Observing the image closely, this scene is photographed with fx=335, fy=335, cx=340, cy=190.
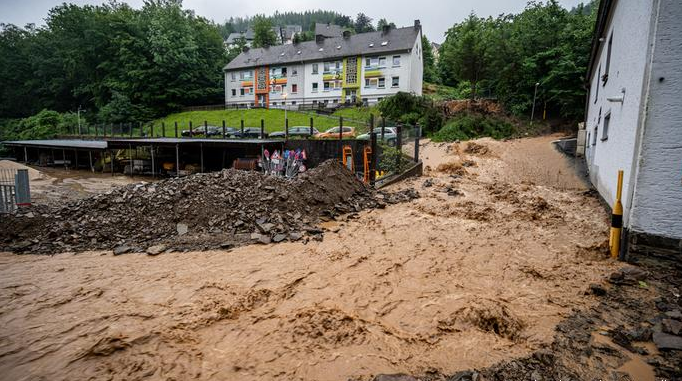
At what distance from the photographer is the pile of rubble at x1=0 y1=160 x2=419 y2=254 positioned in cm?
776

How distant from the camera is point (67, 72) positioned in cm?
5741

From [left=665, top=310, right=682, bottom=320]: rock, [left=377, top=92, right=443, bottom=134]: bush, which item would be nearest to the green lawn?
[left=377, top=92, right=443, bottom=134]: bush

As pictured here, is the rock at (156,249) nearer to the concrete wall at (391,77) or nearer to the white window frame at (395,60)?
the concrete wall at (391,77)

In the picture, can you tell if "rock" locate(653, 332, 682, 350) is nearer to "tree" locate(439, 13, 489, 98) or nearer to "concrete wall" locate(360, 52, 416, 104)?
"tree" locate(439, 13, 489, 98)

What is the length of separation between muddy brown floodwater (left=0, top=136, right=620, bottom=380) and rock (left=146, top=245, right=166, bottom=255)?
174 mm

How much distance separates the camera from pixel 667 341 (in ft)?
11.2

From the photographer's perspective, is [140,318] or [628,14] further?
[628,14]

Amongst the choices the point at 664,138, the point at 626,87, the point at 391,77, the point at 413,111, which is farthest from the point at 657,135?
the point at 391,77

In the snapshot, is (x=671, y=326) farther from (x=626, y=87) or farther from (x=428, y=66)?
(x=428, y=66)

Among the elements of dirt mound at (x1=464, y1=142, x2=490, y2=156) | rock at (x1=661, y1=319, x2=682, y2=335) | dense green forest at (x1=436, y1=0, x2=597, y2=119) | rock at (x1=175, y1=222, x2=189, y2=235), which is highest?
dense green forest at (x1=436, y1=0, x2=597, y2=119)

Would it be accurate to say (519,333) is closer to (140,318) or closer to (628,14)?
(140,318)

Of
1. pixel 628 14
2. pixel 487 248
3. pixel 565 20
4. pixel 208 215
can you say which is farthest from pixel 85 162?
pixel 565 20

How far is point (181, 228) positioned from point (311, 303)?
5054mm

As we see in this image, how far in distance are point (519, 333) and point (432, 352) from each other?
109cm
